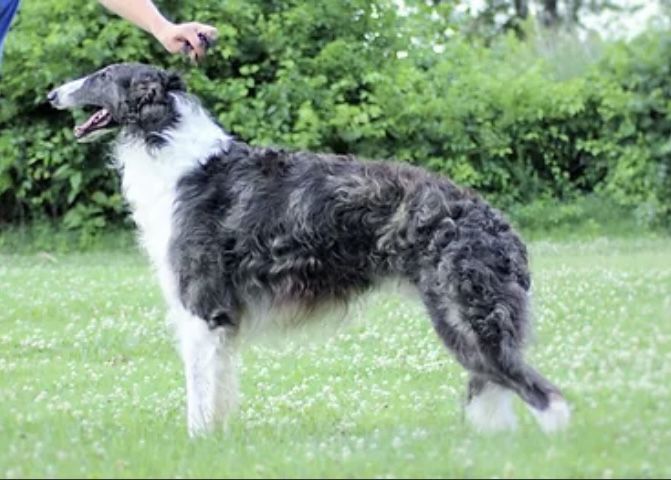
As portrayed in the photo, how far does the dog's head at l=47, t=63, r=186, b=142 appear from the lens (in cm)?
764

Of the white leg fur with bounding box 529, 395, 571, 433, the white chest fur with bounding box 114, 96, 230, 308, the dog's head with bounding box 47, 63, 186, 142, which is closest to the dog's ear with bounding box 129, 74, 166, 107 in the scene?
the dog's head with bounding box 47, 63, 186, 142

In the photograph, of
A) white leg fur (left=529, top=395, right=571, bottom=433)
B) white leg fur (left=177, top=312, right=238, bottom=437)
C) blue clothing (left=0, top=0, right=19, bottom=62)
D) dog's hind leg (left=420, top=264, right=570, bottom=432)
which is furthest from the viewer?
blue clothing (left=0, top=0, right=19, bottom=62)

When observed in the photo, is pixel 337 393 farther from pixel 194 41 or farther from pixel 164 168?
pixel 194 41

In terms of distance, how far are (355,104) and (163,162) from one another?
12168 mm

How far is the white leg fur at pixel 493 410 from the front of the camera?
6.71 m

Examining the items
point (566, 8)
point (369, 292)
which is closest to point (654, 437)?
point (369, 292)

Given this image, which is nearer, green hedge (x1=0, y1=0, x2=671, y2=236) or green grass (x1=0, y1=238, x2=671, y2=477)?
green grass (x1=0, y1=238, x2=671, y2=477)

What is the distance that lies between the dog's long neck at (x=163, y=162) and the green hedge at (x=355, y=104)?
10.9 m

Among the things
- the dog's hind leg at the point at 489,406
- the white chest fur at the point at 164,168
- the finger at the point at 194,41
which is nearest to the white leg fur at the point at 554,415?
the dog's hind leg at the point at 489,406

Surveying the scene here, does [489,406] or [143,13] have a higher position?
[143,13]

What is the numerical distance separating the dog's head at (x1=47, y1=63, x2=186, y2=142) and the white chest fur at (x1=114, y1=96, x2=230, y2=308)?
8cm

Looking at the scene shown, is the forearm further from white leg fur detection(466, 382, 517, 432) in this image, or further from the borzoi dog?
white leg fur detection(466, 382, 517, 432)

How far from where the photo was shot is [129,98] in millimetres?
7656

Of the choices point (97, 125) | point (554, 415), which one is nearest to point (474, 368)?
point (554, 415)
